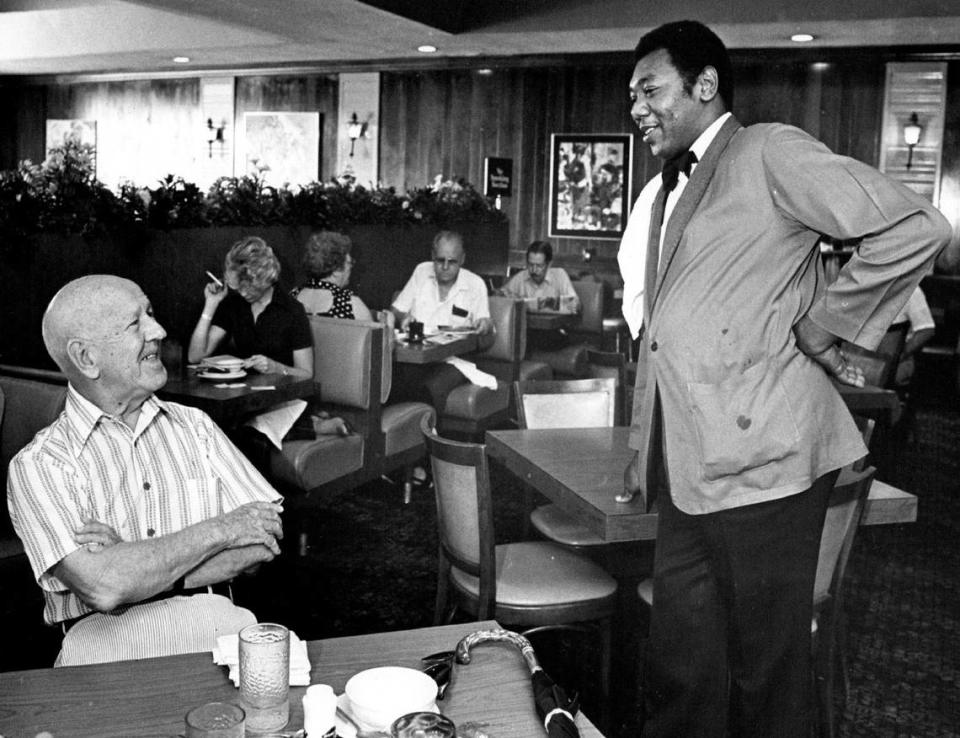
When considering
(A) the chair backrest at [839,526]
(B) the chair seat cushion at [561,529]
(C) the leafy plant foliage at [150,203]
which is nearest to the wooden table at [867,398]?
(B) the chair seat cushion at [561,529]

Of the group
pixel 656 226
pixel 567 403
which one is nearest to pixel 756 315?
pixel 656 226

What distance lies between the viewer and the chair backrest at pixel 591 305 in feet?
27.4

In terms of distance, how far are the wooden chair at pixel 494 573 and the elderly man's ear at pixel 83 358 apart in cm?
94

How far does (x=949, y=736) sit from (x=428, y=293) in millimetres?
4326

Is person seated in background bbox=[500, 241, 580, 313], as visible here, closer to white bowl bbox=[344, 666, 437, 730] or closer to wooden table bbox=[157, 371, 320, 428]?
wooden table bbox=[157, 371, 320, 428]

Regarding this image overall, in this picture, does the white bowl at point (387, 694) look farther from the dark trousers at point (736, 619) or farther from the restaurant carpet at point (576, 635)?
the restaurant carpet at point (576, 635)

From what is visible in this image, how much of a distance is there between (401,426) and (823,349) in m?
3.07

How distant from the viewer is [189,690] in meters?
1.67

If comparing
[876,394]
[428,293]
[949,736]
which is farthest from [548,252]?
[949,736]

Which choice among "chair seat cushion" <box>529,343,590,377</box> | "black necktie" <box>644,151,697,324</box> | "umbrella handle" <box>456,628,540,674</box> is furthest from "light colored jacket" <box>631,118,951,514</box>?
"chair seat cushion" <box>529,343,590,377</box>

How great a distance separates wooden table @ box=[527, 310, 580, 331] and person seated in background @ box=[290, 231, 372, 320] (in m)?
2.22

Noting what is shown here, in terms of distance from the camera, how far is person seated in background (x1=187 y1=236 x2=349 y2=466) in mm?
4539

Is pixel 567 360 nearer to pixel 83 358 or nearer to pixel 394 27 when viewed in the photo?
pixel 394 27

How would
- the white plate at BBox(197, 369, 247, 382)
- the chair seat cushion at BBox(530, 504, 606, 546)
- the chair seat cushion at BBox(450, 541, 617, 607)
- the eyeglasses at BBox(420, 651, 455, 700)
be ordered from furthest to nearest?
the white plate at BBox(197, 369, 247, 382) < the chair seat cushion at BBox(530, 504, 606, 546) < the chair seat cushion at BBox(450, 541, 617, 607) < the eyeglasses at BBox(420, 651, 455, 700)
